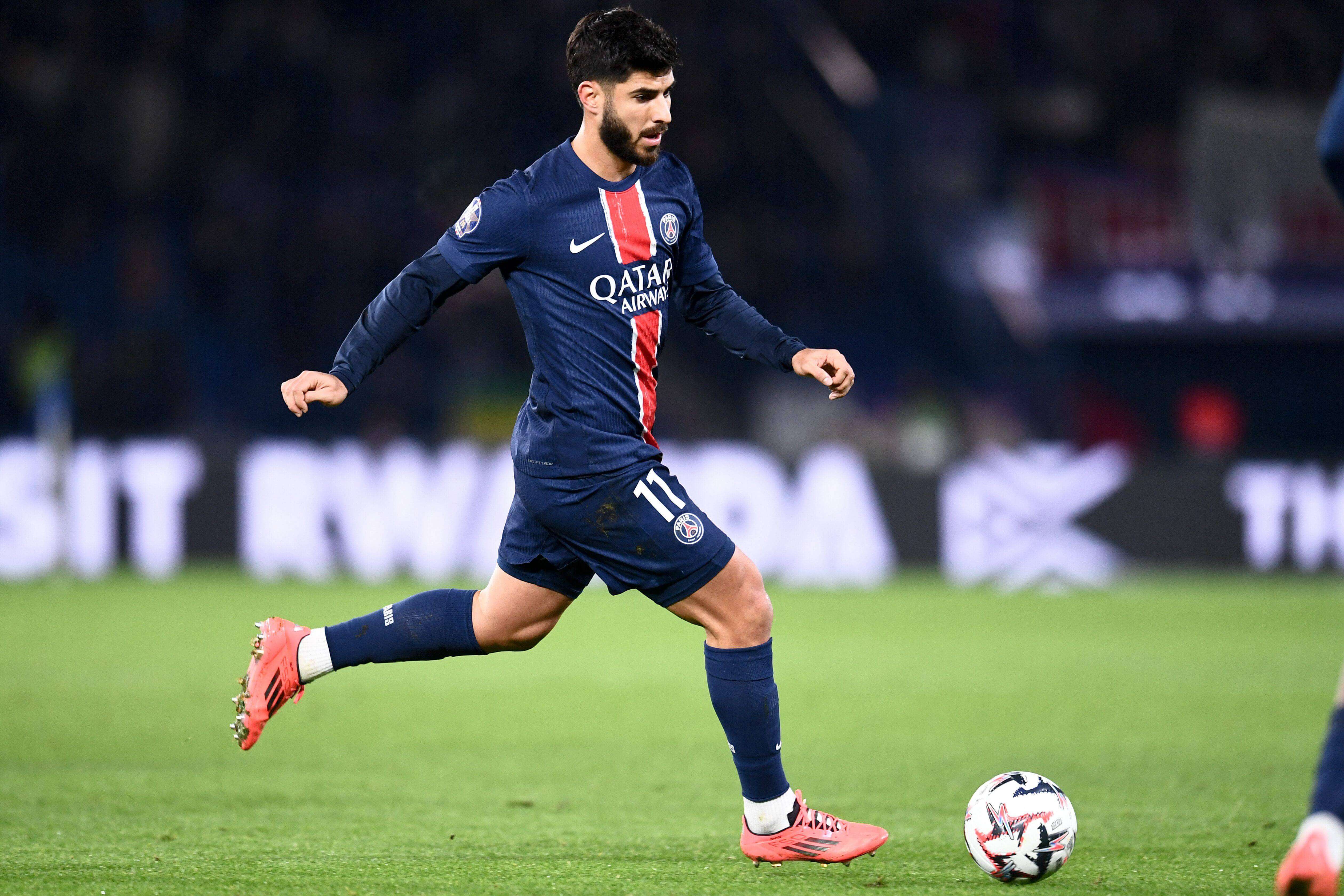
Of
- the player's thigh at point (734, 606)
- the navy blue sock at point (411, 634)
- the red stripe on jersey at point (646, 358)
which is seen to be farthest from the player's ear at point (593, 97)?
the navy blue sock at point (411, 634)

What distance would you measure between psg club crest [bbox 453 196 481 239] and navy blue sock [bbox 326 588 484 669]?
34.9 inches

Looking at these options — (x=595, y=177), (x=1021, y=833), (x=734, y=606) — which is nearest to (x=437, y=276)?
(x=595, y=177)

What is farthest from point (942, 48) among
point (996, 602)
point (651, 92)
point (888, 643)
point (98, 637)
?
point (651, 92)

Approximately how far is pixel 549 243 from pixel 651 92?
41 cm

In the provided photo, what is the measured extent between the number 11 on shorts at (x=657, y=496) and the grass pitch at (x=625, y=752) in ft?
2.66

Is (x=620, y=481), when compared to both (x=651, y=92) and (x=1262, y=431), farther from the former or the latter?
(x=1262, y=431)

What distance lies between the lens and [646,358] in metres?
3.60

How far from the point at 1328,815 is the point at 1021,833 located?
39.1 inches

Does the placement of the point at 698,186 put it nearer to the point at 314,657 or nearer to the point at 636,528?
the point at 314,657

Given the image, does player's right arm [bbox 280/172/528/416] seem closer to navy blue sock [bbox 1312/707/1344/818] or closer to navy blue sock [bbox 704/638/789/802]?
navy blue sock [bbox 704/638/789/802]

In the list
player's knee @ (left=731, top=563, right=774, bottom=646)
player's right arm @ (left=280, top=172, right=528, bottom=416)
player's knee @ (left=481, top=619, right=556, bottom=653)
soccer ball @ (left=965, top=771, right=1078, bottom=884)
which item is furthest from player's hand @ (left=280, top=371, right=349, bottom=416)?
soccer ball @ (left=965, top=771, right=1078, bottom=884)

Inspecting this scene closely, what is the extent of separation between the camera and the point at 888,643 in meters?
8.75

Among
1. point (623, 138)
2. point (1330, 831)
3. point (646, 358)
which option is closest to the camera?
point (1330, 831)

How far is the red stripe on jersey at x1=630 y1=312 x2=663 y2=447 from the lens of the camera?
11.7ft
